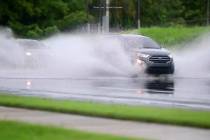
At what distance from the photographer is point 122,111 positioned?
16.4 m

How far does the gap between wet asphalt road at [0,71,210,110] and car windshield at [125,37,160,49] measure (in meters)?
1.84

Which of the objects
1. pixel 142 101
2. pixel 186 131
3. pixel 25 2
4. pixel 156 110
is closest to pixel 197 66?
pixel 142 101

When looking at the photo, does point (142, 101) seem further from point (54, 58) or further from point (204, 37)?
point (204, 37)

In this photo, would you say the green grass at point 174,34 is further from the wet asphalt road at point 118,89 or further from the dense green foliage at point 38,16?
the wet asphalt road at point 118,89

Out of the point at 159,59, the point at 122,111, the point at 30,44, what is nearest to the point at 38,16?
the point at 30,44

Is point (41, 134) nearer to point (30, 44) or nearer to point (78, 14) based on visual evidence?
point (30, 44)

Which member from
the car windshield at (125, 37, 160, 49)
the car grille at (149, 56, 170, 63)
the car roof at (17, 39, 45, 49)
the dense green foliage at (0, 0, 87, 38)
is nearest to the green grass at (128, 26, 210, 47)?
the dense green foliage at (0, 0, 87, 38)

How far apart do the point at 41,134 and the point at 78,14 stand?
188ft

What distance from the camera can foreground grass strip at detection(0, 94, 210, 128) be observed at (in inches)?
588

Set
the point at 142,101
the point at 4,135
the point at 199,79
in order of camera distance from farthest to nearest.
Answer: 1. the point at 199,79
2. the point at 142,101
3. the point at 4,135

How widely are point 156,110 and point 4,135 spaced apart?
4843 millimetres

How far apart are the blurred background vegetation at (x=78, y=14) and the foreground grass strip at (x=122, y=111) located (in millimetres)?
42318

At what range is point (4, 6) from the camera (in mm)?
63312

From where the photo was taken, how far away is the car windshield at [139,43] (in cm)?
3284
